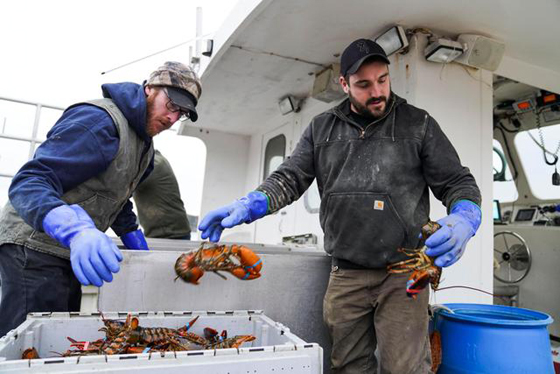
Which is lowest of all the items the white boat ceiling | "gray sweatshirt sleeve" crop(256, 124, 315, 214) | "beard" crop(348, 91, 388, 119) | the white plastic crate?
the white plastic crate

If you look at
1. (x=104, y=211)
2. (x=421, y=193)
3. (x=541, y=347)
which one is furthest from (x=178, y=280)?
(x=541, y=347)

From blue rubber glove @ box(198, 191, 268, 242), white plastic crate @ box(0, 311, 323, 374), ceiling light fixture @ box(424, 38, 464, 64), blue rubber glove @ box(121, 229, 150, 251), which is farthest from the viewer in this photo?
ceiling light fixture @ box(424, 38, 464, 64)

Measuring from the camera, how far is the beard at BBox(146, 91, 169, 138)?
2211mm

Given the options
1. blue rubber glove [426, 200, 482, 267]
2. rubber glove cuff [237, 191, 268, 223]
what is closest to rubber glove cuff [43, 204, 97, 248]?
rubber glove cuff [237, 191, 268, 223]

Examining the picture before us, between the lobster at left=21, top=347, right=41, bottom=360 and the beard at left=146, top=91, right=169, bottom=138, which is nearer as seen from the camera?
→ the lobster at left=21, top=347, right=41, bottom=360

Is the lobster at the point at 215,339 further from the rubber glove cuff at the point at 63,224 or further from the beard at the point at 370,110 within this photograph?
the beard at the point at 370,110

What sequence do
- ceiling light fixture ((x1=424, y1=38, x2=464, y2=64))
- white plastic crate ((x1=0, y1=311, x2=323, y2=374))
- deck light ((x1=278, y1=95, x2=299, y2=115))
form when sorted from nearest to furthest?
white plastic crate ((x1=0, y1=311, x2=323, y2=374)) → ceiling light fixture ((x1=424, y1=38, x2=464, y2=64)) → deck light ((x1=278, y1=95, x2=299, y2=115))

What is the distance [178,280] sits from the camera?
208cm

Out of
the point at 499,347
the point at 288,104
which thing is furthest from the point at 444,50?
the point at 288,104

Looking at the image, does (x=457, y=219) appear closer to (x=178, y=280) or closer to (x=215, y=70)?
(x=178, y=280)

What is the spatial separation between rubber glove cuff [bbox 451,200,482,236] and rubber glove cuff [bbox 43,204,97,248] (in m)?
1.67

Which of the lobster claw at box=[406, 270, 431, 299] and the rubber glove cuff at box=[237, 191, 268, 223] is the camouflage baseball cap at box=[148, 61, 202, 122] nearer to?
the rubber glove cuff at box=[237, 191, 268, 223]

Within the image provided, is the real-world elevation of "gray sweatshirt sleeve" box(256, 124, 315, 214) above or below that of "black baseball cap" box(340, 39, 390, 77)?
below

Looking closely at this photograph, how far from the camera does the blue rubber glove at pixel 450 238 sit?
5.56 ft
